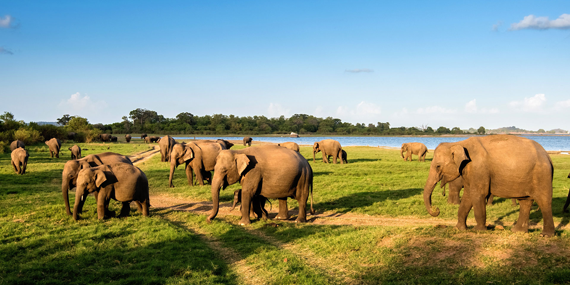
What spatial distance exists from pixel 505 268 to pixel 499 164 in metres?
3.08

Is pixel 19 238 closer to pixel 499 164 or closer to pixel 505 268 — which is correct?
pixel 505 268

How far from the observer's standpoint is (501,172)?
363 inches

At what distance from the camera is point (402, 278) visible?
7090 mm

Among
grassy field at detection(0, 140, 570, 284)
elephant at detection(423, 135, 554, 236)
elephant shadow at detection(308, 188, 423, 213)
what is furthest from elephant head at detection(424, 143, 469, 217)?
elephant shadow at detection(308, 188, 423, 213)

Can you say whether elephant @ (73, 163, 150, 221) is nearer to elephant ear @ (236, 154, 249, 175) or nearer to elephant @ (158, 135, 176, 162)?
elephant ear @ (236, 154, 249, 175)

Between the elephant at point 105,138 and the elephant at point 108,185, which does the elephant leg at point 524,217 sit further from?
the elephant at point 105,138

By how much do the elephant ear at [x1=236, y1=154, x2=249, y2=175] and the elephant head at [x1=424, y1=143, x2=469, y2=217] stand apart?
5.25m

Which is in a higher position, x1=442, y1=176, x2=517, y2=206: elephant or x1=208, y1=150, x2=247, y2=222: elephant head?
x1=208, y1=150, x2=247, y2=222: elephant head

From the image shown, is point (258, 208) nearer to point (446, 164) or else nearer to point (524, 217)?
point (446, 164)

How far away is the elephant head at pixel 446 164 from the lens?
9.62m

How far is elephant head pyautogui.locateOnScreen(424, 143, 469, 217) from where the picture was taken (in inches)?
379

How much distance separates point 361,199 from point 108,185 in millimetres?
10103

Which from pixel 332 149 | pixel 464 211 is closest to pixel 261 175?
pixel 464 211

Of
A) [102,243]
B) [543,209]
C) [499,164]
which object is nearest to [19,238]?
[102,243]
